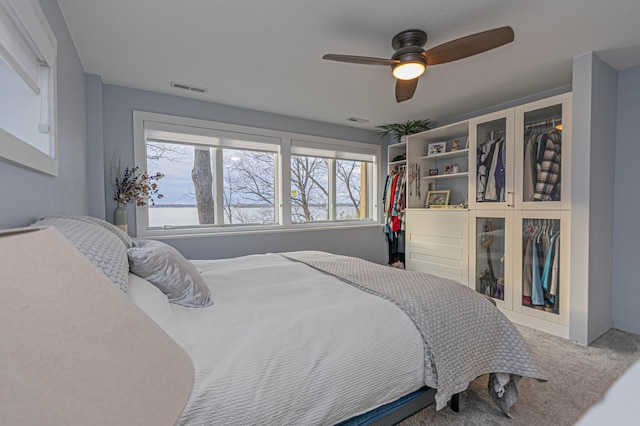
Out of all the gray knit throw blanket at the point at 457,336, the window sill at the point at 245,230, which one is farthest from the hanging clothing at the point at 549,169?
the window sill at the point at 245,230

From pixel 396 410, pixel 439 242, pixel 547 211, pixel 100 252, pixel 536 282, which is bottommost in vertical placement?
pixel 396 410

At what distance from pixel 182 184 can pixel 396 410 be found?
3.12 meters

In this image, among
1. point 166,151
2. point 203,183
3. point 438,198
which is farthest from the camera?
point 438,198

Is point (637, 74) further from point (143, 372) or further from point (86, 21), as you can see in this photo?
point (86, 21)

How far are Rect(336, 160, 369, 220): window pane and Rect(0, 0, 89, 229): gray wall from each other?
3.15m

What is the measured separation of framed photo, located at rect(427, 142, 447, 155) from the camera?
13.0 ft

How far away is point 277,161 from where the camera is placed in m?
4.02

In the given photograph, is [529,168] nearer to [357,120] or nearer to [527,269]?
[527,269]

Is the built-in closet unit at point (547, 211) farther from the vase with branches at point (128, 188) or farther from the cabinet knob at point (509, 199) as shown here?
the vase with branches at point (128, 188)

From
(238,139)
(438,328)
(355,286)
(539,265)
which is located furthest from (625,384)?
(238,139)

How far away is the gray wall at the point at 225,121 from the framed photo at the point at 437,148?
987mm

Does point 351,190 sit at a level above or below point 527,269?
above

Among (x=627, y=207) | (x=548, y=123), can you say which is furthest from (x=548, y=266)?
(x=548, y=123)

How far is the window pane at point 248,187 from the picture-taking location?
12.3 ft
